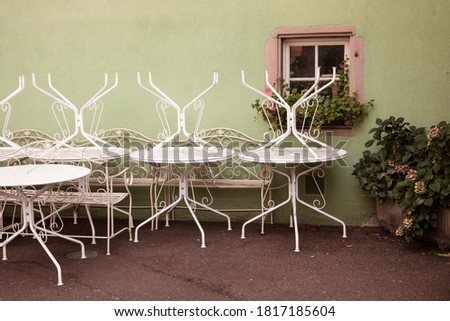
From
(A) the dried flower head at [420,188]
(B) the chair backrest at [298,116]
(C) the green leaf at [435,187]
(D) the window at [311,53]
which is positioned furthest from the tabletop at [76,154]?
(C) the green leaf at [435,187]

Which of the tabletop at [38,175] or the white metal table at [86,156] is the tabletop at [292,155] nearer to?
the white metal table at [86,156]

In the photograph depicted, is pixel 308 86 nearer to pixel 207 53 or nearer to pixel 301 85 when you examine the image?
pixel 301 85

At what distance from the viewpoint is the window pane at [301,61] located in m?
6.03

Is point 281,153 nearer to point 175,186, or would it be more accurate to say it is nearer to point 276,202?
point 276,202

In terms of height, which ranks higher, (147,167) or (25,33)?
(25,33)

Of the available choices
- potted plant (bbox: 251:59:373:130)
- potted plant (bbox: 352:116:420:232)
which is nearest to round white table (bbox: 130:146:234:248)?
potted plant (bbox: 251:59:373:130)

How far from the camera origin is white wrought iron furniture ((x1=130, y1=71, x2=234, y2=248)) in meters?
5.18

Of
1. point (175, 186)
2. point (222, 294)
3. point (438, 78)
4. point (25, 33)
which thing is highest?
point (25, 33)

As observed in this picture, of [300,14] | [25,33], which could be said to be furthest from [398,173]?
[25,33]

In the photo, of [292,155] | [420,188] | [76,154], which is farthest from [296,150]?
[76,154]

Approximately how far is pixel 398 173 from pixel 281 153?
3.18 ft

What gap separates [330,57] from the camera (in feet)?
19.7

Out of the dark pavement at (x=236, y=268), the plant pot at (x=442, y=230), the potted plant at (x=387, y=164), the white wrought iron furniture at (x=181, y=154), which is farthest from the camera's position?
the potted plant at (x=387, y=164)
